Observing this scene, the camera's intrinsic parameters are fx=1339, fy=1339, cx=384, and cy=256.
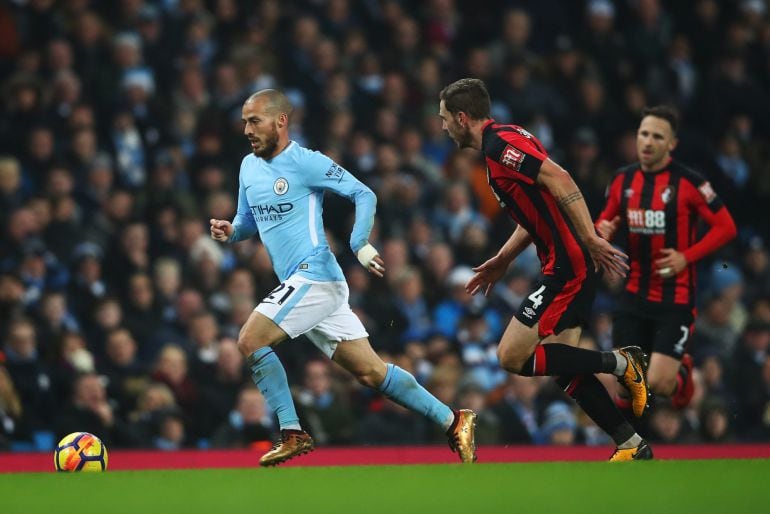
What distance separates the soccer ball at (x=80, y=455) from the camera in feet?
21.4

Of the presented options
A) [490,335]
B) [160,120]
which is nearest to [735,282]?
[490,335]

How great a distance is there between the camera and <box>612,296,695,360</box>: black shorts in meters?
7.64

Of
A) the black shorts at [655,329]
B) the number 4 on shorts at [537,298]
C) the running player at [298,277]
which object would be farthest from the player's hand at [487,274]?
the black shorts at [655,329]

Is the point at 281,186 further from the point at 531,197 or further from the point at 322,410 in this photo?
the point at 322,410

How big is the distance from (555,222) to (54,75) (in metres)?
5.85

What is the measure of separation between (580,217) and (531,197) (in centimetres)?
37

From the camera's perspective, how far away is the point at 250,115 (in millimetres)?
6844

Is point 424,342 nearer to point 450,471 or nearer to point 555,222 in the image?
point 555,222

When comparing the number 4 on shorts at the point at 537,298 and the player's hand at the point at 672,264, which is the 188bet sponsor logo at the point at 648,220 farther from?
the number 4 on shorts at the point at 537,298

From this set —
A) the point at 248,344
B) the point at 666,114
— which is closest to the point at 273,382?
the point at 248,344

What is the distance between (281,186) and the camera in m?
6.85

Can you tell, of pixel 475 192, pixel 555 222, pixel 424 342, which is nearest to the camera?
pixel 555 222

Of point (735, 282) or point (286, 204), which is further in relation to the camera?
point (735, 282)

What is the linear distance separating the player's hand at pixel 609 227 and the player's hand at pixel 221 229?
7.06 feet
